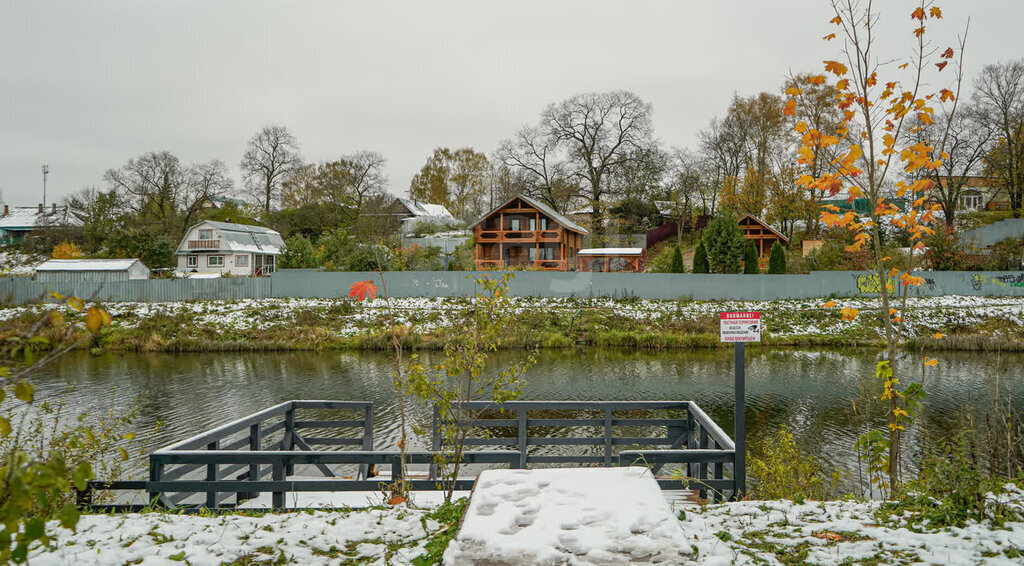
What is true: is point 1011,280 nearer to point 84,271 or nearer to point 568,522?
point 568,522

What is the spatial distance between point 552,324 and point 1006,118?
1188 inches

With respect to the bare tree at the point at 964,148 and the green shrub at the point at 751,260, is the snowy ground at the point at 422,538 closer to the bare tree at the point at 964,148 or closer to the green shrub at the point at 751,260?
the green shrub at the point at 751,260

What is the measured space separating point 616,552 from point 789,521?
1997mm

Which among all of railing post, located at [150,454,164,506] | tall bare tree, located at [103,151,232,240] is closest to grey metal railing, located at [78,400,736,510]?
railing post, located at [150,454,164,506]

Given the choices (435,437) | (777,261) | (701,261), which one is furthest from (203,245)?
(435,437)

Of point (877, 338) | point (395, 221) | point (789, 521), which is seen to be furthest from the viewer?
point (395, 221)

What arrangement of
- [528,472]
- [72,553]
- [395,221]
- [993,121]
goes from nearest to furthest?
1. [72,553]
2. [528,472]
3. [993,121]
4. [395,221]

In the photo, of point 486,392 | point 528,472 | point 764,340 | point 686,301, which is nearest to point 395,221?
point 686,301

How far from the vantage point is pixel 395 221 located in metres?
50.6

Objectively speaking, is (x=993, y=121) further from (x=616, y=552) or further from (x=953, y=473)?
(x=616, y=552)

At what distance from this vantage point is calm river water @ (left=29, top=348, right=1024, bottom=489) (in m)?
11.8

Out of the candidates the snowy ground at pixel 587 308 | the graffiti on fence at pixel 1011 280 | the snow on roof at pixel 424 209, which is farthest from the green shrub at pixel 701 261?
the snow on roof at pixel 424 209

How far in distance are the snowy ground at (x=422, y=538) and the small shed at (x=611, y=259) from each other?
3175 centimetres

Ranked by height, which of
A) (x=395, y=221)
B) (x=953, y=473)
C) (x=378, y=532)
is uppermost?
(x=395, y=221)
